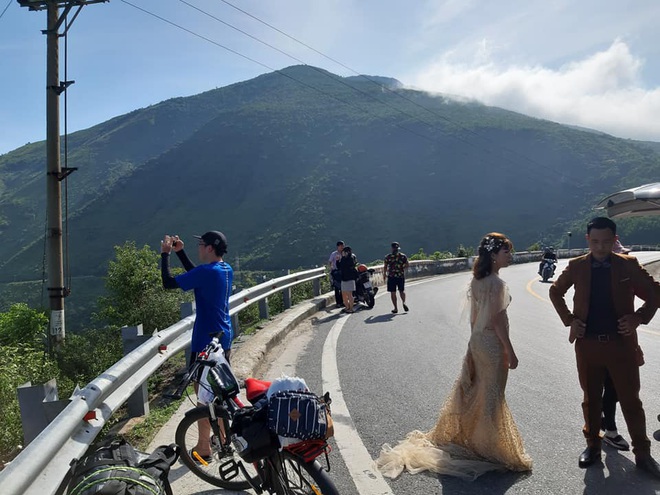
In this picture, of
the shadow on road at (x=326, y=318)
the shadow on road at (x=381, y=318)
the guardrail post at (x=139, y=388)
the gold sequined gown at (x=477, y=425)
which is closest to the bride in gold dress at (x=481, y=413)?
the gold sequined gown at (x=477, y=425)

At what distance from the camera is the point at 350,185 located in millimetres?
170625

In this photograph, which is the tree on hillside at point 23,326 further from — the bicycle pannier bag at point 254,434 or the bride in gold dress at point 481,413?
the bicycle pannier bag at point 254,434

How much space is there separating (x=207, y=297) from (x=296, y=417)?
5.39ft

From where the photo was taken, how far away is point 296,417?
2.68 meters

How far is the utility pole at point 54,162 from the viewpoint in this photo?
A: 37.8 feet

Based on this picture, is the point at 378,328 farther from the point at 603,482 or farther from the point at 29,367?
the point at 603,482

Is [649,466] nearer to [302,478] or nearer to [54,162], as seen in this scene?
[302,478]

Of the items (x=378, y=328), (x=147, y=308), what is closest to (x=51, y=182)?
(x=147, y=308)

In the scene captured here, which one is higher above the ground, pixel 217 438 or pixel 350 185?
pixel 350 185

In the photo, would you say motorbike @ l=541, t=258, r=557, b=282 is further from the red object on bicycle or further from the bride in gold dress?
the red object on bicycle

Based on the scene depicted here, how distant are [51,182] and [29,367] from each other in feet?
17.8

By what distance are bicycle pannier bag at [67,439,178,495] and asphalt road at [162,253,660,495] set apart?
2.85ft

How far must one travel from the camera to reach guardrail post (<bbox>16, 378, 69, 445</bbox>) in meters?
2.87

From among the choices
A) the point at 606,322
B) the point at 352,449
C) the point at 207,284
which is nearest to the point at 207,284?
the point at 207,284
